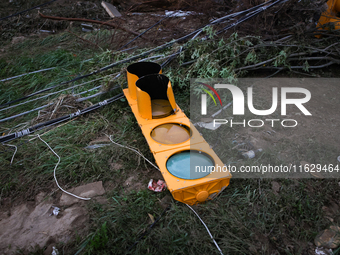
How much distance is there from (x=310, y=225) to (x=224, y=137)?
4.40 ft

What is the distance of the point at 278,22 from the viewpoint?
15.0 ft

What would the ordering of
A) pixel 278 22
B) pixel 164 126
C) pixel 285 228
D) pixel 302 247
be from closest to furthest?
1. pixel 302 247
2. pixel 285 228
3. pixel 164 126
4. pixel 278 22

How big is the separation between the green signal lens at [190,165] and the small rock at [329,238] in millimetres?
1055

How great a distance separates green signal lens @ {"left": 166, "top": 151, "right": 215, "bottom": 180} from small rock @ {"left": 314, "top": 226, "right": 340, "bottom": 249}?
3.46ft

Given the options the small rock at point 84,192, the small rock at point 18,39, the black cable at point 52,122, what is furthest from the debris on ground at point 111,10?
the small rock at point 84,192

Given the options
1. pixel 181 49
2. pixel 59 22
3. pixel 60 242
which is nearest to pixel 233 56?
pixel 181 49

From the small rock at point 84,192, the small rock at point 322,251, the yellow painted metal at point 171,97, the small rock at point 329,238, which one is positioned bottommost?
the small rock at point 322,251

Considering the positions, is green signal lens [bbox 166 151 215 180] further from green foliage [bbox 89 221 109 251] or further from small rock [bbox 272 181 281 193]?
green foliage [bbox 89 221 109 251]

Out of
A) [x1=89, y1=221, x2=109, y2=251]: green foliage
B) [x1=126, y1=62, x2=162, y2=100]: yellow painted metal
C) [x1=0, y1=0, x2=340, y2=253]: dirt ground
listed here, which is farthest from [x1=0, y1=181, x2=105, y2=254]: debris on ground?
[x1=126, y1=62, x2=162, y2=100]: yellow painted metal

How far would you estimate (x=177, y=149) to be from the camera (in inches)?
105

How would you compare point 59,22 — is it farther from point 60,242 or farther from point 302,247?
point 302,247

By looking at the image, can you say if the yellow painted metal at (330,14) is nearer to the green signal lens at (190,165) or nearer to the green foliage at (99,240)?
the green signal lens at (190,165)

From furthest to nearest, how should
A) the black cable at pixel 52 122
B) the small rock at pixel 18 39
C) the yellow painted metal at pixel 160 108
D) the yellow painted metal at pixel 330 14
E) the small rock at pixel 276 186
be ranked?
the small rock at pixel 18 39, the yellow painted metal at pixel 330 14, the black cable at pixel 52 122, the yellow painted metal at pixel 160 108, the small rock at pixel 276 186

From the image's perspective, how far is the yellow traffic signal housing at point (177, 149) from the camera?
2.28 metres
